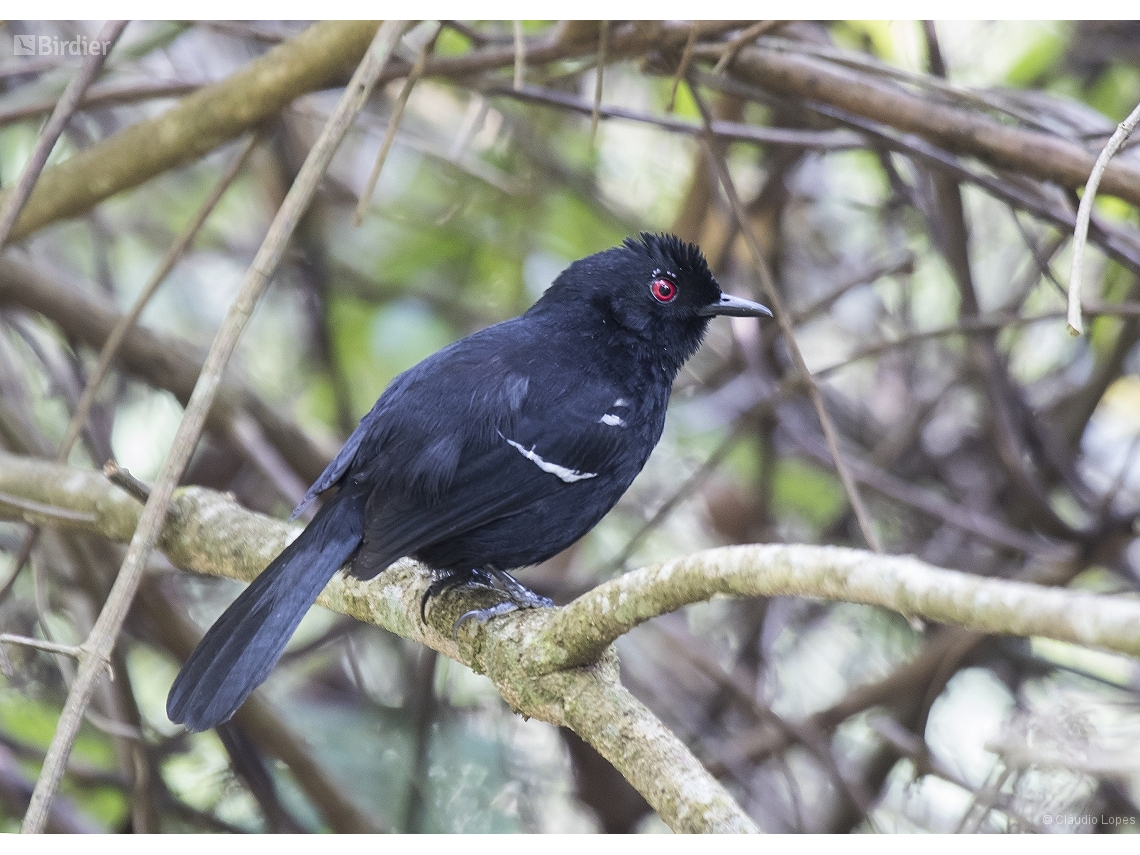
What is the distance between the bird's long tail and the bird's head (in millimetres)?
804

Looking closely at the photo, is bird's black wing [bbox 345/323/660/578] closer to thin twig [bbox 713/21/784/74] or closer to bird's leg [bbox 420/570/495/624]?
bird's leg [bbox 420/570/495/624]

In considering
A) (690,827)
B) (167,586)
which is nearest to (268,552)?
(167,586)

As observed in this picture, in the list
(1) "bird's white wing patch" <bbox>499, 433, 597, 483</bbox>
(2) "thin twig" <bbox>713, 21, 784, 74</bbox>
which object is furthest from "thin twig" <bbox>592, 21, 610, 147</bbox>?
(1) "bird's white wing patch" <bbox>499, 433, 597, 483</bbox>

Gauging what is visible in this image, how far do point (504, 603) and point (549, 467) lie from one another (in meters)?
0.30

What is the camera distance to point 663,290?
2516mm

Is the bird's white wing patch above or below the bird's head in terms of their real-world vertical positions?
below

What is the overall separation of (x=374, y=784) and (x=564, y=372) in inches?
48.8

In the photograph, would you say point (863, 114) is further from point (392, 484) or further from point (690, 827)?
point (690, 827)

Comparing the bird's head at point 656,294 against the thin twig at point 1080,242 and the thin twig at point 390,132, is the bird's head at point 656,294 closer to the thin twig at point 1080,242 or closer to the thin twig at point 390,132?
the thin twig at point 390,132

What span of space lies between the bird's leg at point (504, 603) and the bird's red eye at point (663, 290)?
2.38 feet

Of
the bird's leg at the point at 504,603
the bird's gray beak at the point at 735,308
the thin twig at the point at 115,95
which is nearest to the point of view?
the bird's leg at the point at 504,603

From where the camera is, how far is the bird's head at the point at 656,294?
251 centimetres

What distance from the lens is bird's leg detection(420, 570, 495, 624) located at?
89.4 inches

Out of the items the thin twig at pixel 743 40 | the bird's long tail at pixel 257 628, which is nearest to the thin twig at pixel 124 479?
the bird's long tail at pixel 257 628
